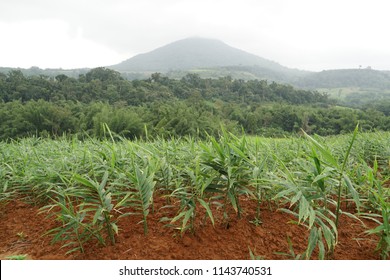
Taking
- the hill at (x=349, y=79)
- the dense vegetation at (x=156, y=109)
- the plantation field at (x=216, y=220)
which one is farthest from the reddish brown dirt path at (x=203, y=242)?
the hill at (x=349, y=79)

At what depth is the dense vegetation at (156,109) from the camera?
88.4 ft

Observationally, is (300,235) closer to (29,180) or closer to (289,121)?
(29,180)

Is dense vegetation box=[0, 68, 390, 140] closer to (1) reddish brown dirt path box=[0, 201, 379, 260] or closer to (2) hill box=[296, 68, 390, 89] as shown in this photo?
(1) reddish brown dirt path box=[0, 201, 379, 260]

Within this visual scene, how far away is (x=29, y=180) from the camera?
87.4 inches

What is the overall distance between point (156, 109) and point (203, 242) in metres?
31.7

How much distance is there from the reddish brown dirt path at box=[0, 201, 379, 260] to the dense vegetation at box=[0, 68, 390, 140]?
14.0 m

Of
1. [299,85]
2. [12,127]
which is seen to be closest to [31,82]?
[12,127]

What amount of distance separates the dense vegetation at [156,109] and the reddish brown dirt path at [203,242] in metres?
14.0

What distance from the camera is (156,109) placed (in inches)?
1289

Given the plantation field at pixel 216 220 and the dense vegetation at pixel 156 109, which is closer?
the plantation field at pixel 216 220

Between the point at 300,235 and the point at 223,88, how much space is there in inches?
2437

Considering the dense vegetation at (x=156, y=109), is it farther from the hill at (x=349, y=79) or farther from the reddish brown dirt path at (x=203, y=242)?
the hill at (x=349, y=79)

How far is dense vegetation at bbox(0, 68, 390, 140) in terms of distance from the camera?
88.4 ft

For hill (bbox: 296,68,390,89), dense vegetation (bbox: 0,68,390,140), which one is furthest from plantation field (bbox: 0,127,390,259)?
hill (bbox: 296,68,390,89)
